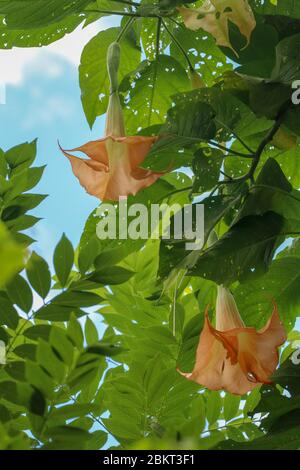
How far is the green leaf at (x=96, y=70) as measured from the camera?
1.37 meters

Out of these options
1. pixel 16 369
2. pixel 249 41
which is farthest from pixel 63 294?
pixel 249 41

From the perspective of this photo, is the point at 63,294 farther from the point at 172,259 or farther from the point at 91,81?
the point at 91,81

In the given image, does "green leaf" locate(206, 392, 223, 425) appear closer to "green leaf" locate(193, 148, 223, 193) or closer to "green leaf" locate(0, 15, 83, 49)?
"green leaf" locate(193, 148, 223, 193)

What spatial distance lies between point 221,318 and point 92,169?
252 mm

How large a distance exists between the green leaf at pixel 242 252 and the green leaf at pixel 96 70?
1.65ft

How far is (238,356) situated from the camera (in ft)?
3.05

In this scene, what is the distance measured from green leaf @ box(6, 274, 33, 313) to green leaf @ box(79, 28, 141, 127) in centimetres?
64

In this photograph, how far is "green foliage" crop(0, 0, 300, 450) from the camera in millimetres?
820

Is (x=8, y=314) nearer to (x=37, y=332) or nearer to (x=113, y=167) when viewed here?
(x=37, y=332)

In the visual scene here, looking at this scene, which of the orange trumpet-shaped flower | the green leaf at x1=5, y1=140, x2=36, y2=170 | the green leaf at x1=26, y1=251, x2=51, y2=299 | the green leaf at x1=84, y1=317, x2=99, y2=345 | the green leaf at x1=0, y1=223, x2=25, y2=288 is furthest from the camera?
the green leaf at x1=84, y1=317, x2=99, y2=345

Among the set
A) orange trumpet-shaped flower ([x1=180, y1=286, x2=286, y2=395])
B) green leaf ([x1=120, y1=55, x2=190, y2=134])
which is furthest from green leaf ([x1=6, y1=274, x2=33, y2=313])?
green leaf ([x1=120, y1=55, x2=190, y2=134])

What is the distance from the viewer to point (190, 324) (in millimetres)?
1114

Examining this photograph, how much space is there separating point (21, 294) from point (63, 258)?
0.18 feet

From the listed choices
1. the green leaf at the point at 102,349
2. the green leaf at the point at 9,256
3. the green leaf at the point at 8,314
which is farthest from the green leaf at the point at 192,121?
the green leaf at the point at 9,256
